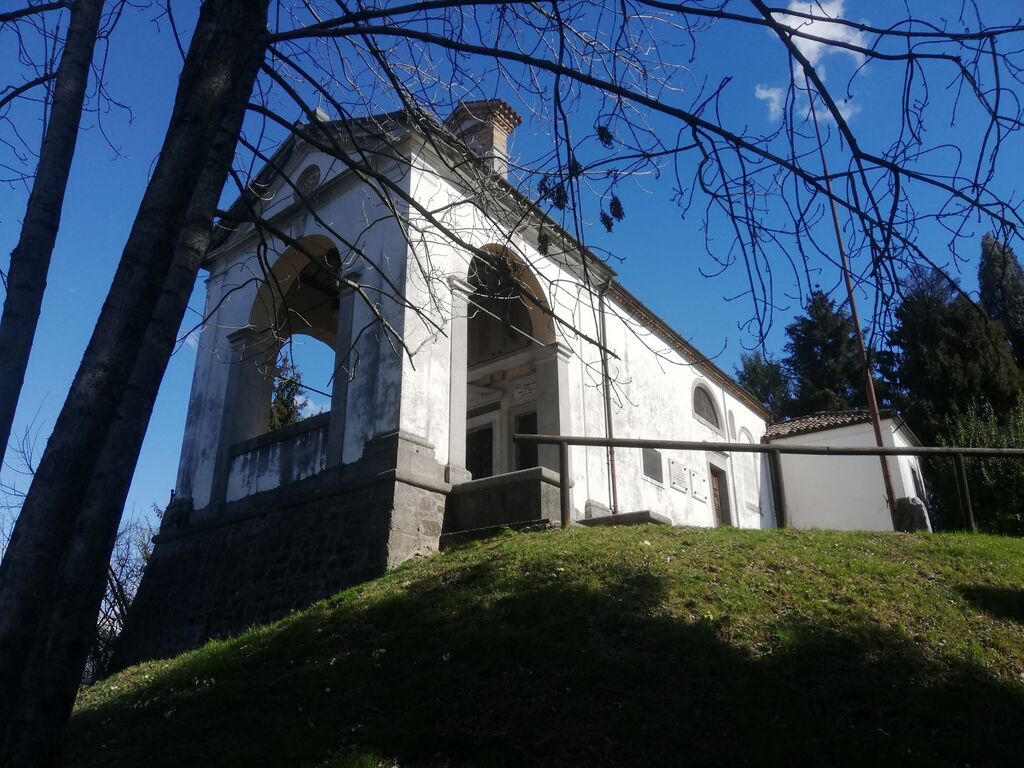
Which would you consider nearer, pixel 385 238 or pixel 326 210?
pixel 385 238

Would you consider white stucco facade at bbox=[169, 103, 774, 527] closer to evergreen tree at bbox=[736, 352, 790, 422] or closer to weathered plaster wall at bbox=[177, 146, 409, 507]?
weathered plaster wall at bbox=[177, 146, 409, 507]

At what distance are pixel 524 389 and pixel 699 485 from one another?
4461 mm

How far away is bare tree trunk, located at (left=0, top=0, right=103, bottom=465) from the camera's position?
3445 millimetres

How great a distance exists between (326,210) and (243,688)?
28.3 feet

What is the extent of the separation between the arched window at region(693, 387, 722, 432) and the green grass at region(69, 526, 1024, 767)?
33.6 ft

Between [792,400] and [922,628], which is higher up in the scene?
[792,400]

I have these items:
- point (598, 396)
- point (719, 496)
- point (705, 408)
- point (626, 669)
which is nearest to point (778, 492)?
point (626, 669)

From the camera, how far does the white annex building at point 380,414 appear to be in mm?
9641

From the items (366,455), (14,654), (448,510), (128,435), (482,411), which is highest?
(482,411)

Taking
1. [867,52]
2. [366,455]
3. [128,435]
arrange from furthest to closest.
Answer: [366,455] < [867,52] < [128,435]

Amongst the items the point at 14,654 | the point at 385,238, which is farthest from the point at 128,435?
the point at 385,238

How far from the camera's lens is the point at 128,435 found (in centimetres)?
299

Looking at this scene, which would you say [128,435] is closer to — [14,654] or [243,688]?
[14,654]

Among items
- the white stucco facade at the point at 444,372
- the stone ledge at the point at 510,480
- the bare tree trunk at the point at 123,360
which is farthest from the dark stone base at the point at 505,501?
the bare tree trunk at the point at 123,360
